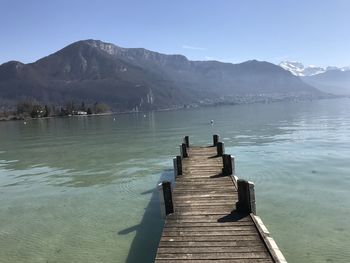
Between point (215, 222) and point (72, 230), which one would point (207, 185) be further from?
point (72, 230)

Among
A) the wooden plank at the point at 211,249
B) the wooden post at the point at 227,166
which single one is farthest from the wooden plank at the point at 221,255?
the wooden post at the point at 227,166

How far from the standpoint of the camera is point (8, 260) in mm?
16141

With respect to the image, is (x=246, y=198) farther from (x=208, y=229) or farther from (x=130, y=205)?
(x=130, y=205)

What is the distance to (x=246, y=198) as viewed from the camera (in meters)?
15.3

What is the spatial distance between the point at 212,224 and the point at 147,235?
4.86 meters

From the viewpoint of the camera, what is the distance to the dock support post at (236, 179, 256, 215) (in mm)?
14992

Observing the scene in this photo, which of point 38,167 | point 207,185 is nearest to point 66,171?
point 38,167

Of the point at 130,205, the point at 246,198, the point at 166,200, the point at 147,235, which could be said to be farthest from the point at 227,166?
the point at 166,200

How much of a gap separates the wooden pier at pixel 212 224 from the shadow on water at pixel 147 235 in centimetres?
187

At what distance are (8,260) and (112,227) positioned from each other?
4.98m

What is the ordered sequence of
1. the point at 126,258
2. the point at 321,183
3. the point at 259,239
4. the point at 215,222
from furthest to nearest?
the point at 321,183, the point at 126,258, the point at 215,222, the point at 259,239

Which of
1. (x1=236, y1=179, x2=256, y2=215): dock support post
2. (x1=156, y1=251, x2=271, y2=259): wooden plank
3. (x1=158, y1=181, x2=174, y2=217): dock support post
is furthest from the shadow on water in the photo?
(x1=236, y1=179, x2=256, y2=215): dock support post

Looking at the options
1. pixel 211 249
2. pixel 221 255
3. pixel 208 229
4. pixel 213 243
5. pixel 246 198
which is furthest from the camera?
pixel 246 198

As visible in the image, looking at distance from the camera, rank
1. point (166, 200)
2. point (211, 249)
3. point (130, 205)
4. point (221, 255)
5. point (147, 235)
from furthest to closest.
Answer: point (130, 205) → point (147, 235) → point (166, 200) → point (211, 249) → point (221, 255)
